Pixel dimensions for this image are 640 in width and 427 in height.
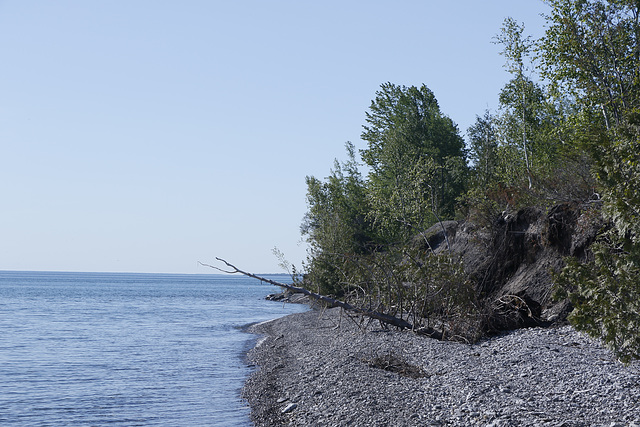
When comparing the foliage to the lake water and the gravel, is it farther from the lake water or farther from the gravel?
the lake water

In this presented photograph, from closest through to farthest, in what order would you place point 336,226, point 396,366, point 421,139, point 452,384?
point 452,384 → point 396,366 → point 336,226 → point 421,139

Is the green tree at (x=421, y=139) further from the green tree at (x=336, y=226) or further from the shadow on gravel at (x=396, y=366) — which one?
the shadow on gravel at (x=396, y=366)

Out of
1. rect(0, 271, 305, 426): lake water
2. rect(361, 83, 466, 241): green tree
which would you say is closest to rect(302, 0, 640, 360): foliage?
rect(361, 83, 466, 241): green tree

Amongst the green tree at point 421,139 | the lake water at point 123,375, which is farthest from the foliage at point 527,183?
the lake water at point 123,375

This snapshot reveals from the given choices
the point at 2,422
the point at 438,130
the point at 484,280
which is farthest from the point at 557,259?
the point at 438,130

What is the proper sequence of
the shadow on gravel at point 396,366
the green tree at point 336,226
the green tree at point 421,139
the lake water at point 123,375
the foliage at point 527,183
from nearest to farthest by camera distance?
the foliage at point 527,183 → the shadow on gravel at point 396,366 → the lake water at point 123,375 → the green tree at point 336,226 → the green tree at point 421,139

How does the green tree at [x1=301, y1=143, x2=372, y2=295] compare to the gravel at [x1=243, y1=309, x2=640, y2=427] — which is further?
the green tree at [x1=301, y1=143, x2=372, y2=295]

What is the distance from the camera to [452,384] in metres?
14.4

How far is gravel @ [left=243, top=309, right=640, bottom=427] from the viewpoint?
1155cm

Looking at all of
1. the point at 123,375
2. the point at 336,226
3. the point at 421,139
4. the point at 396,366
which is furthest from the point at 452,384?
the point at 421,139

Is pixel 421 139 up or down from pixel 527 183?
up

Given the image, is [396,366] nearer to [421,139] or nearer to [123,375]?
[123,375]

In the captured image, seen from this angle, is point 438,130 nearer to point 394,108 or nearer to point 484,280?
point 394,108

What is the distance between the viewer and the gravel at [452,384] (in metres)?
11.6
